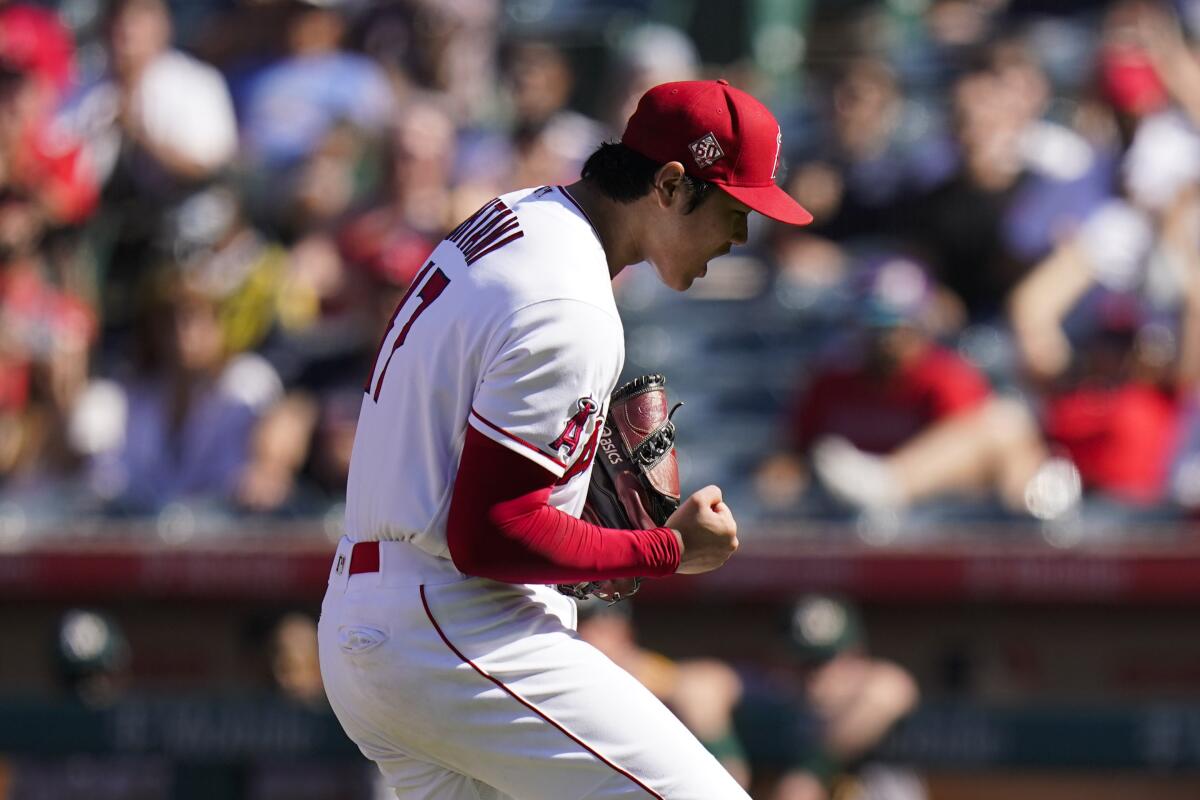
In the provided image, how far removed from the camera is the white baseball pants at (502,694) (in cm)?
256

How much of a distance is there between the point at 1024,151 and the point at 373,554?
16.3 feet

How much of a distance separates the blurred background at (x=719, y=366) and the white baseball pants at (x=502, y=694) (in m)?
2.63

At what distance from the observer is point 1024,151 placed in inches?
278

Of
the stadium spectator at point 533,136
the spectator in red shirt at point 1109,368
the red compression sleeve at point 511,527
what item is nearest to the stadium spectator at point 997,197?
the spectator in red shirt at point 1109,368

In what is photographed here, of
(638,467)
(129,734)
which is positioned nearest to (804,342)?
(129,734)

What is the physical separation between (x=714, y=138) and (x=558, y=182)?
4.62m

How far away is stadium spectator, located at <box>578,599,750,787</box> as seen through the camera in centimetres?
519

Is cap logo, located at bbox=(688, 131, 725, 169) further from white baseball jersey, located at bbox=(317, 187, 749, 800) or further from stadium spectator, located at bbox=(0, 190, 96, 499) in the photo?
stadium spectator, located at bbox=(0, 190, 96, 499)

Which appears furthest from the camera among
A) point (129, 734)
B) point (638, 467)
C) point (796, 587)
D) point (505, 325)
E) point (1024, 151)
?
point (1024, 151)

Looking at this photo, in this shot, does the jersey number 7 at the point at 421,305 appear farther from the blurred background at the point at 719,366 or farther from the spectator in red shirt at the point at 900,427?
the spectator in red shirt at the point at 900,427

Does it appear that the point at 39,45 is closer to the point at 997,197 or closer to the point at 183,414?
the point at 183,414

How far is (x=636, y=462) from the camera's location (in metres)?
2.78

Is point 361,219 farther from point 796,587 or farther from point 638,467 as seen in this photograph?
point 638,467

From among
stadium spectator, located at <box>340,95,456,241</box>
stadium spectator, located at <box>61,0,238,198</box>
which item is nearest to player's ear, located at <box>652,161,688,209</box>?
stadium spectator, located at <box>340,95,456,241</box>
